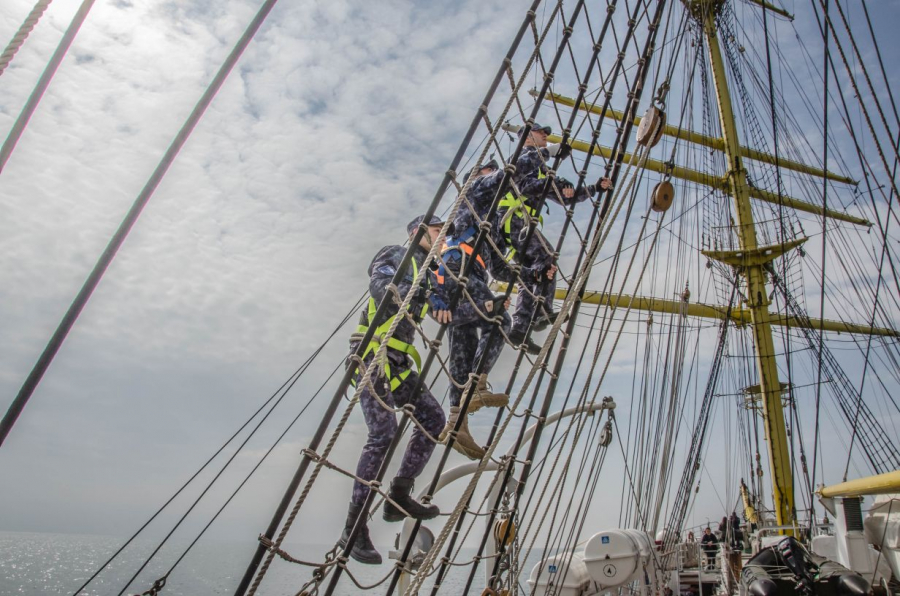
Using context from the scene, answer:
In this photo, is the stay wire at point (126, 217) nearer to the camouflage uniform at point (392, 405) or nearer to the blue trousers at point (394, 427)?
the camouflage uniform at point (392, 405)

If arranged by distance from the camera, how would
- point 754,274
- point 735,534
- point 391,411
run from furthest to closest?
point 754,274 < point 735,534 < point 391,411

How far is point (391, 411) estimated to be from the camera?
315 cm

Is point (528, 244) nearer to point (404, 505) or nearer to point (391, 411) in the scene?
point (391, 411)

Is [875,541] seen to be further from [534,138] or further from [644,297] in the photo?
[644,297]

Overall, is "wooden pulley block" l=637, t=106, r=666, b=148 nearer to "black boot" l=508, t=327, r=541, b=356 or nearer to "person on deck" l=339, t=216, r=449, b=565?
"black boot" l=508, t=327, r=541, b=356

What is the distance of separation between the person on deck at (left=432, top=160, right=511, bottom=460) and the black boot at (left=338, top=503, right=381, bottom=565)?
0.68m

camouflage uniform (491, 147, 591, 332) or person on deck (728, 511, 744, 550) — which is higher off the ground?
person on deck (728, 511, 744, 550)

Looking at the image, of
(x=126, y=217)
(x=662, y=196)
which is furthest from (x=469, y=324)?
(x=126, y=217)

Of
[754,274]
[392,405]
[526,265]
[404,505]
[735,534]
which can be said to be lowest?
[404,505]

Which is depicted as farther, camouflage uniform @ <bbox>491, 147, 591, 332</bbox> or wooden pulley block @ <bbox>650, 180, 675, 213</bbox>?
Answer: wooden pulley block @ <bbox>650, 180, 675, 213</bbox>

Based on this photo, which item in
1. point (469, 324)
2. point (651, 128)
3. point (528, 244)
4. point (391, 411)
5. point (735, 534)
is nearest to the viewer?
point (391, 411)

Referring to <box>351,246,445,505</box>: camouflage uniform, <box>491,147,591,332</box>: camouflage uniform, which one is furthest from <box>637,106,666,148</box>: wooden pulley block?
<box>351,246,445,505</box>: camouflage uniform

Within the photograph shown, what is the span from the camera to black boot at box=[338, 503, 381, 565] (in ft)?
9.84

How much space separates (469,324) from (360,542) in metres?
1.70
